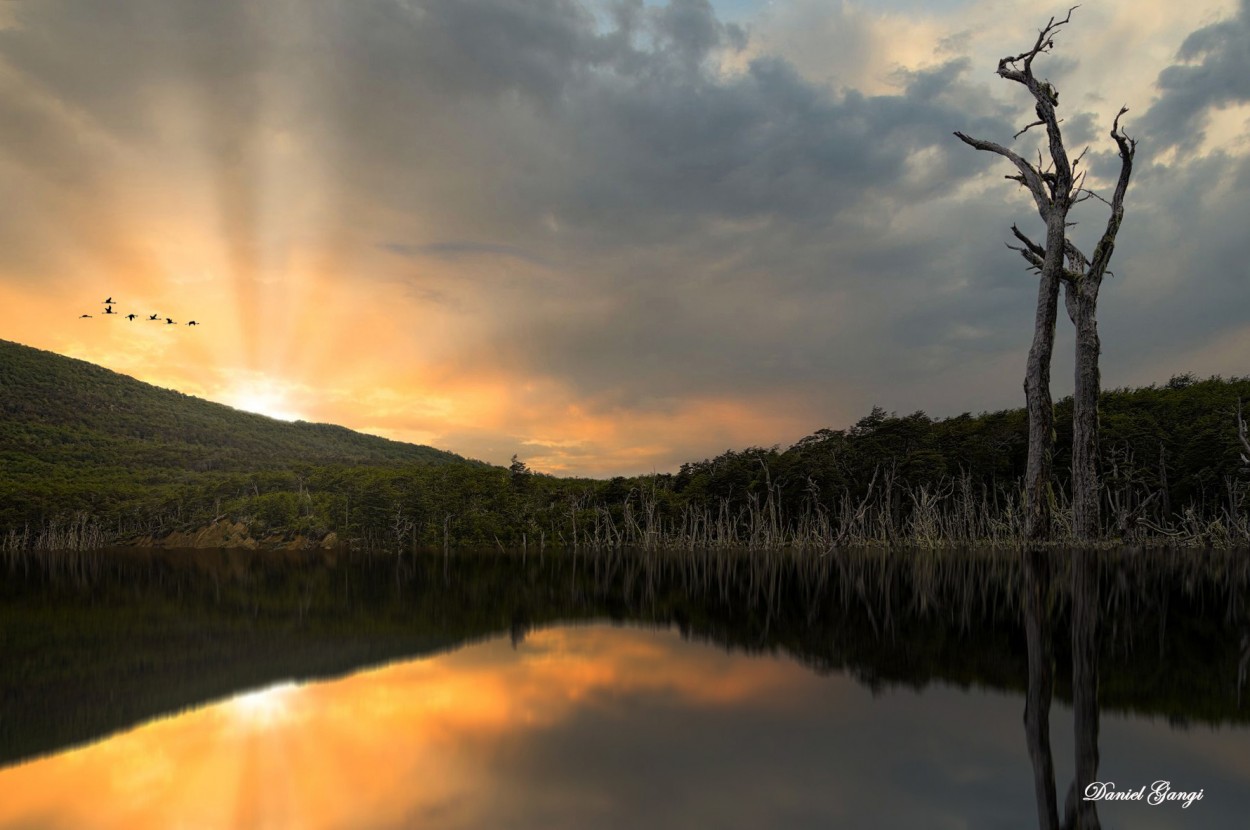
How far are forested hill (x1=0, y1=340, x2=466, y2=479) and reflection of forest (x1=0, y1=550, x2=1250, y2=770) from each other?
14049 cm

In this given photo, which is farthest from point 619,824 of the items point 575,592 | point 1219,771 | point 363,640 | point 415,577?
point 415,577

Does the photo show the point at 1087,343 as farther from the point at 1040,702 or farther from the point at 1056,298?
the point at 1040,702

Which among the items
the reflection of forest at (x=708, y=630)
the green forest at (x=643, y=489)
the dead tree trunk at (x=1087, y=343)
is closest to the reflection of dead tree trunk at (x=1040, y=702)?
the reflection of forest at (x=708, y=630)

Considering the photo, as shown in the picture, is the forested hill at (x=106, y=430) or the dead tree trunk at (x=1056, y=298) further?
the forested hill at (x=106, y=430)

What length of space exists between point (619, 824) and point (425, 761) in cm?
346

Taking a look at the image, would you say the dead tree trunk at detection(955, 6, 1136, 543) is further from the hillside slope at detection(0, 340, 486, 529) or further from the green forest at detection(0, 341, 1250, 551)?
the hillside slope at detection(0, 340, 486, 529)

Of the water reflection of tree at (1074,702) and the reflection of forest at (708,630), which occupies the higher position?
the water reflection of tree at (1074,702)

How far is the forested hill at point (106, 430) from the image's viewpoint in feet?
498

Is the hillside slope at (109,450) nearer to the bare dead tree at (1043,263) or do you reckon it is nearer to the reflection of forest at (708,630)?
the reflection of forest at (708,630)

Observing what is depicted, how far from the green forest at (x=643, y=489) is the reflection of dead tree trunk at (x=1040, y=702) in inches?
913

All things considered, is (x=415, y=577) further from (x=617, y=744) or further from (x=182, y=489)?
(x=182, y=489)

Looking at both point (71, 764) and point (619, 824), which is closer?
point (619, 824)

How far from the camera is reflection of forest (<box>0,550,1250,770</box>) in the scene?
1134cm

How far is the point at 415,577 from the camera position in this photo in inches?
1818
